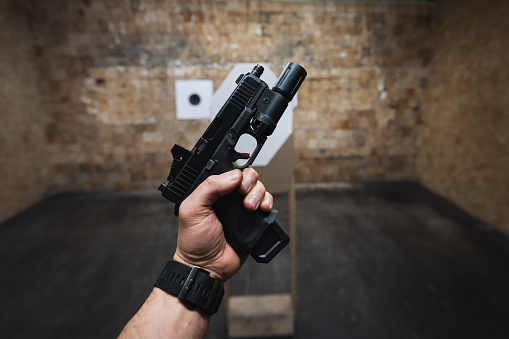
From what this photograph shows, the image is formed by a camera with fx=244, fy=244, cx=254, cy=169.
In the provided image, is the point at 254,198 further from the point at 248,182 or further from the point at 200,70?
the point at 200,70

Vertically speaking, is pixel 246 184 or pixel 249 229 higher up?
pixel 246 184

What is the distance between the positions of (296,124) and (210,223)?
11.4ft

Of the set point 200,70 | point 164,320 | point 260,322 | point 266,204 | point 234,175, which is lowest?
point 260,322

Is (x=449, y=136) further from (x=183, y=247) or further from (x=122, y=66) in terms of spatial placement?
(x=122, y=66)

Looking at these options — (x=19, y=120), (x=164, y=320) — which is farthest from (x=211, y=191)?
(x=19, y=120)

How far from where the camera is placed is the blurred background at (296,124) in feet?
8.98

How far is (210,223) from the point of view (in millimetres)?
941

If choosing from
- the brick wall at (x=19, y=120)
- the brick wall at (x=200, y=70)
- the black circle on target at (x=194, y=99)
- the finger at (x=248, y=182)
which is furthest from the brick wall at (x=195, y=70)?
the finger at (x=248, y=182)

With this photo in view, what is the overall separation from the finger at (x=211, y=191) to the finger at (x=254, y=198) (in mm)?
77

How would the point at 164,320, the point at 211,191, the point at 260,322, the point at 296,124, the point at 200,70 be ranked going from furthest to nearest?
the point at 296,124 → the point at 200,70 → the point at 260,322 → the point at 211,191 → the point at 164,320

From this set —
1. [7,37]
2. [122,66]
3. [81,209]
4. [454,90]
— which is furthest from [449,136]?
[7,37]

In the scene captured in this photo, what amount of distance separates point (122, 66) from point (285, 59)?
8.57ft

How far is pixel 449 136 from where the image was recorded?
3582 mm

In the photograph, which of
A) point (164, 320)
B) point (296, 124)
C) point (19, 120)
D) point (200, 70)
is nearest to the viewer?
point (164, 320)
